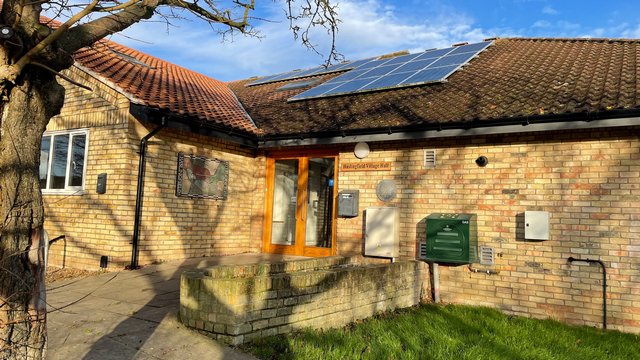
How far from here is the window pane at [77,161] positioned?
30.0ft

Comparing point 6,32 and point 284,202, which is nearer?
point 6,32

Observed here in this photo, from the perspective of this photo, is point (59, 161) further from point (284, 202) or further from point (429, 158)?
point (429, 158)

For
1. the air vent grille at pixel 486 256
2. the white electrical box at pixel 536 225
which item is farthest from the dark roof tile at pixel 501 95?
the air vent grille at pixel 486 256

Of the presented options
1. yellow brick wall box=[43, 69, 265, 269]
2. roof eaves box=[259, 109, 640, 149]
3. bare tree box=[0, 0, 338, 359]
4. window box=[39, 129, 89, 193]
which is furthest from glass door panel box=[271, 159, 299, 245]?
bare tree box=[0, 0, 338, 359]

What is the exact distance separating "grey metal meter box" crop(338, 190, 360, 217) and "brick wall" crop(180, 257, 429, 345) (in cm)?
213

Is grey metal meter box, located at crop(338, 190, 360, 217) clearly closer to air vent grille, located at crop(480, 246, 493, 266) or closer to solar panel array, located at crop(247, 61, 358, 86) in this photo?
air vent grille, located at crop(480, 246, 493, 266)

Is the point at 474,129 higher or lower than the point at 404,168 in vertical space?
higher

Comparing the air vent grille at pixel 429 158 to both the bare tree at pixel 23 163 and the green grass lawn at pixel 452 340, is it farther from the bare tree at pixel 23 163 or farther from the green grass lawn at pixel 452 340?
the bare tree at pixel 23 163

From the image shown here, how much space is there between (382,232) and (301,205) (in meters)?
2.20

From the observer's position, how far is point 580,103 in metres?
7.02

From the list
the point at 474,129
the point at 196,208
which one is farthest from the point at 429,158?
the point at 196,208

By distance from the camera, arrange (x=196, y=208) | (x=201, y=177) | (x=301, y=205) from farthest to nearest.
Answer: (x=301, y=205) → (x=201, y=177) → (x=196, y=208)

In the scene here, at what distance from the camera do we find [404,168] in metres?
8.57

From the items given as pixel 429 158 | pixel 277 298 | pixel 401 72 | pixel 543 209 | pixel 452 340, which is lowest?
pixel 452 340
